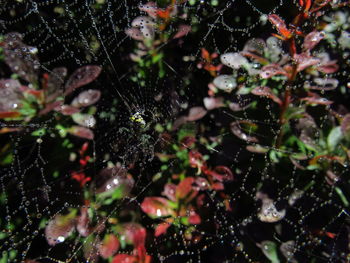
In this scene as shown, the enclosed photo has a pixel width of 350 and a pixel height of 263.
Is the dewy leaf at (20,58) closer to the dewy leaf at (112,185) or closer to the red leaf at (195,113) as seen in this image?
the dewy leaf at (112,185)

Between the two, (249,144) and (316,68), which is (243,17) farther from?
(249,144)

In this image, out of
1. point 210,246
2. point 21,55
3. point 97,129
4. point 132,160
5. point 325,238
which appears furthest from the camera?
point 97,129

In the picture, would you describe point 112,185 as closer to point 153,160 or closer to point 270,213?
point 153,160

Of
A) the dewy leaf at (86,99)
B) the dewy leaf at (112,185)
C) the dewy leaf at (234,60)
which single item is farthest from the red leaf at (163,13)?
the dewy leaf at (112,185)

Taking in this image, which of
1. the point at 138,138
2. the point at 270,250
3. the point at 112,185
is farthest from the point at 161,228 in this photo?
the point at 138,138

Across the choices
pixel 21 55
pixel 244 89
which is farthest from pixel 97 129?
pixel 244 89

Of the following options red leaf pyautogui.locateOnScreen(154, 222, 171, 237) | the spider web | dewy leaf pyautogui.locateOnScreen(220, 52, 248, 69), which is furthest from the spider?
dewy leaf pyautogui.locateOnScreen(220, 52, 248, 69)
